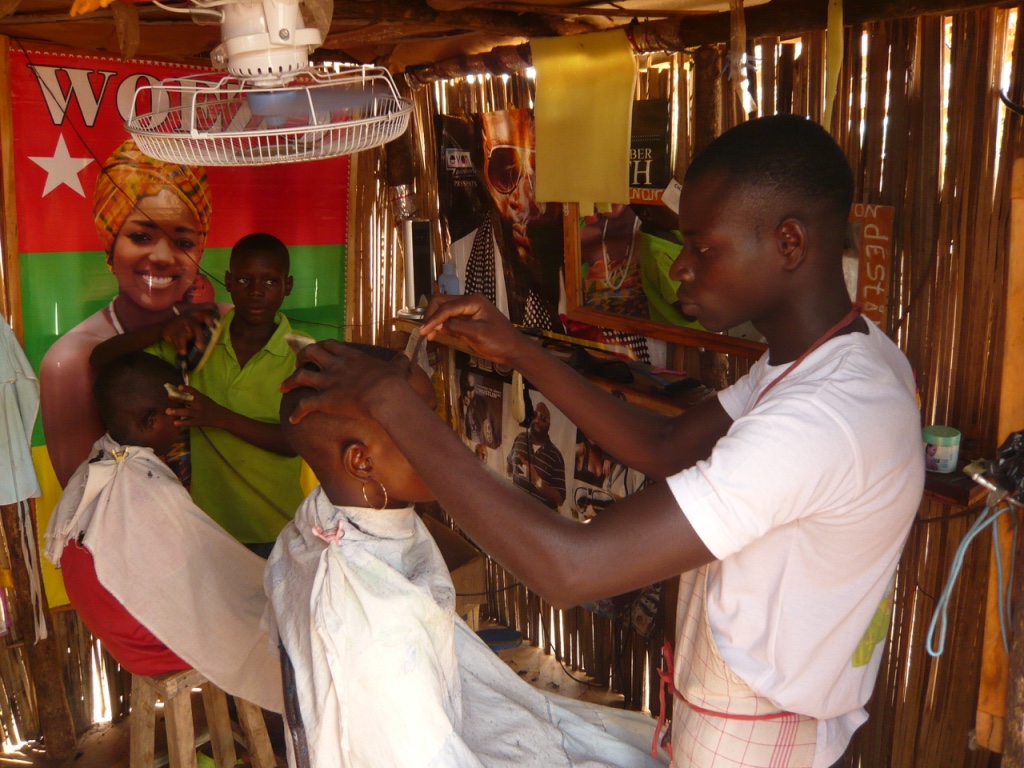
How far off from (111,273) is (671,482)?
2.33 meters

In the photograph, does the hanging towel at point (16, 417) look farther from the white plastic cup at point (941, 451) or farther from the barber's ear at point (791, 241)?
the white plastic cup at point (941, 451)

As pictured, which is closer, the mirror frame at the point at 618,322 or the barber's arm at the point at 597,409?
the barber's arm at the point at 597,409

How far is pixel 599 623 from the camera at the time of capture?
3.12 m

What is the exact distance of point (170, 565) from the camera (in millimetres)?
2207

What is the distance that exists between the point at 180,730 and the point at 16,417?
110 centimetres

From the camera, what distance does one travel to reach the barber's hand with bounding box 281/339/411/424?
1.22 m

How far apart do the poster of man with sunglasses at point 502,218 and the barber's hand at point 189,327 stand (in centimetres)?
92

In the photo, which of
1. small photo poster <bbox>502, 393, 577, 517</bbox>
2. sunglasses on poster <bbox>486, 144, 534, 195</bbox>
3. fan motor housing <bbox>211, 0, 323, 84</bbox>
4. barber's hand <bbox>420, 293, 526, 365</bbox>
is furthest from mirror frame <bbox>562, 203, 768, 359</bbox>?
fan motor housing <bbox>211, 0, 323, 84</bbox>

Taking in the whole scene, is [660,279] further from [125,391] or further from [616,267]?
[125,391]

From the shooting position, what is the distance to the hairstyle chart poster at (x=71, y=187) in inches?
102

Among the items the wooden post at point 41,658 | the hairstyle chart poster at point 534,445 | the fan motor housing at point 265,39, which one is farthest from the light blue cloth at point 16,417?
the fan motor housing at point 265,39

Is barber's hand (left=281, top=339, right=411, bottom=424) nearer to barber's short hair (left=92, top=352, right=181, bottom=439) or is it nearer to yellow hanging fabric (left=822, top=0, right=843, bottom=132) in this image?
yellow hanging fabric (left=822, top=0, right=843, bottom=132)

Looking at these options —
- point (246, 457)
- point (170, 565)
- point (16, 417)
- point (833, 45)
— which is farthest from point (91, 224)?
point (833, 45)

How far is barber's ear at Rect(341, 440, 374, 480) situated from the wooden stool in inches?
42.4
